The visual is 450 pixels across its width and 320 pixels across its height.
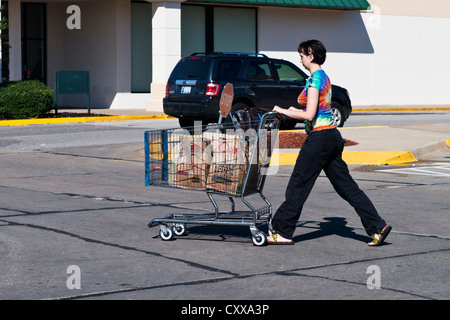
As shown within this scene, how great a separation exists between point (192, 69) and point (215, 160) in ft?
42.6

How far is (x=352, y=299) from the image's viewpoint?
6246 millimetres

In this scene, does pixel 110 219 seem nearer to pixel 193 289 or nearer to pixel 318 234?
pixel 318 234

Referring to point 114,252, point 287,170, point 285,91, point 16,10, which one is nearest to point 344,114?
point 285,91

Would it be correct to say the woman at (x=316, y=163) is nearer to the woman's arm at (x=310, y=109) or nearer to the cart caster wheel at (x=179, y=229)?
the woman's arm at (x=310, y=109)

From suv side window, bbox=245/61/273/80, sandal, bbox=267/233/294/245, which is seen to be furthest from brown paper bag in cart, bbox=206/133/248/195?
suv side window, bbox=245/61/273/80

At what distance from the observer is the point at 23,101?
24.8 m

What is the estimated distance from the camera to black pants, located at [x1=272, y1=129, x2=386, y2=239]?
8188 millimetres

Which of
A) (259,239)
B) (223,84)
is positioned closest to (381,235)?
(259,239)

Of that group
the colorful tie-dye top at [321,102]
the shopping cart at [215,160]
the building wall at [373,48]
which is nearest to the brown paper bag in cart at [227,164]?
the shopping cart at [215,160]

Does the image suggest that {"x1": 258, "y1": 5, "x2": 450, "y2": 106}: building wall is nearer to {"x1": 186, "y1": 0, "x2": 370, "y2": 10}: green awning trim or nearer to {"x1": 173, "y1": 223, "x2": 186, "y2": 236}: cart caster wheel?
{"x1": 186, "y1": 0, "x2": 370, "y2": 10}: green awning trim

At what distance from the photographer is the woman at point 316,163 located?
26.8 ft

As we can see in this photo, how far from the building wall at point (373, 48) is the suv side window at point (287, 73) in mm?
11617

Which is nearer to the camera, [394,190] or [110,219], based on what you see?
[110,219]
